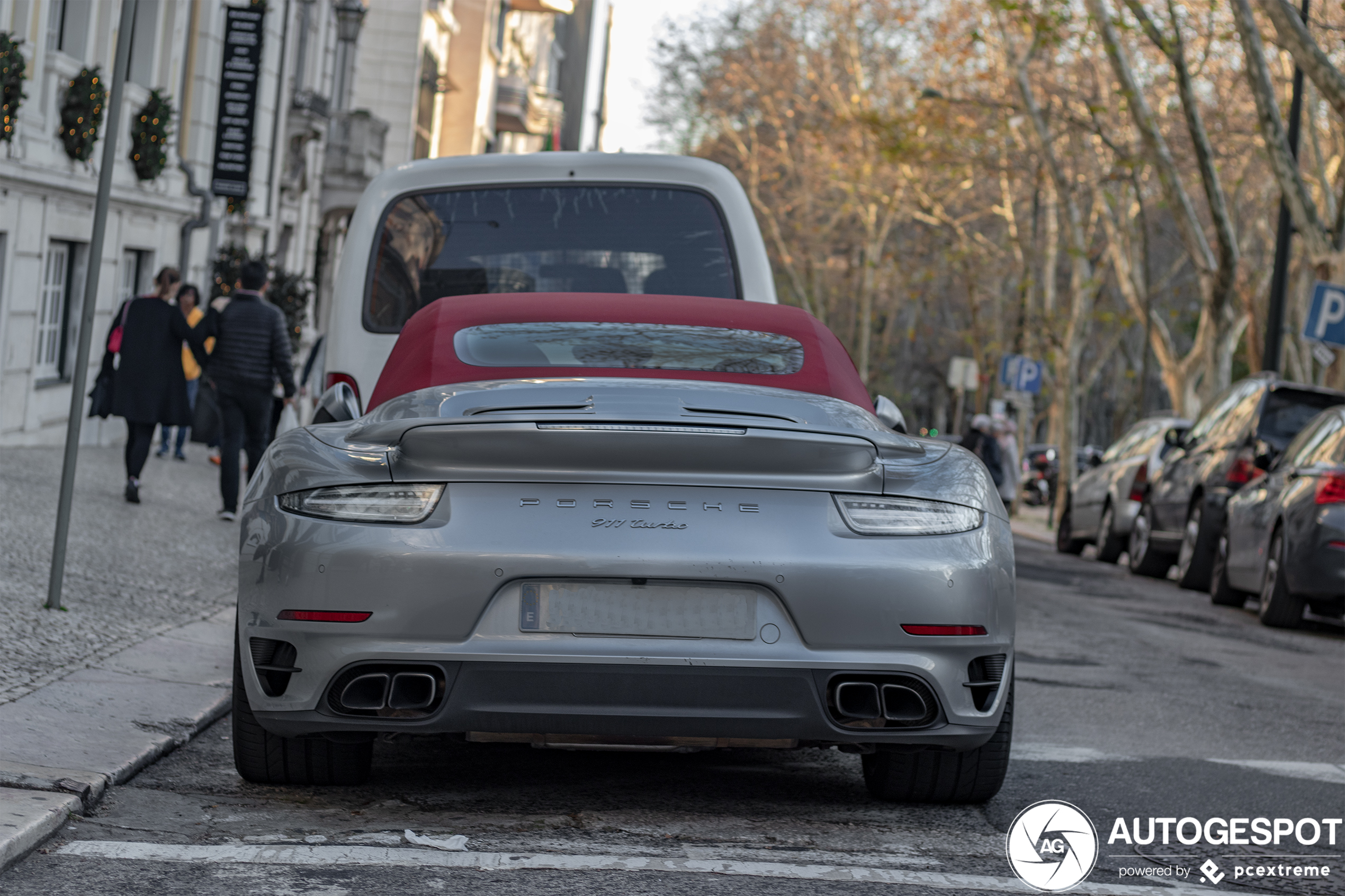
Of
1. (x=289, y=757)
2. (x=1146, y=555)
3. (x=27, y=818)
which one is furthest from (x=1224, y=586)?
(x=27, y=818)

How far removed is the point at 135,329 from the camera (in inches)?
558

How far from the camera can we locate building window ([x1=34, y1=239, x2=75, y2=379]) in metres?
19.5

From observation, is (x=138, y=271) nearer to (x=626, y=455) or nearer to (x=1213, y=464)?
(x=1213, y=464)

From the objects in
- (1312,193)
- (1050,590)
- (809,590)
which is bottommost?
(1050,590)

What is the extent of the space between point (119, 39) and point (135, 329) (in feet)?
22.0

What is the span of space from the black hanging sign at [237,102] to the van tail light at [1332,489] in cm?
1599

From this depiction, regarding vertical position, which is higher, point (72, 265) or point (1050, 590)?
point (72, 265)

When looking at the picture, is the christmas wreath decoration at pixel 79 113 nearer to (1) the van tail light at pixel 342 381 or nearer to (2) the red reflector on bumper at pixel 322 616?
(1) the van tail light at pixel 342 381

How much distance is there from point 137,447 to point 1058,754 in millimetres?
9443

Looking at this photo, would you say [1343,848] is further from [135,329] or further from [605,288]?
[135,329]

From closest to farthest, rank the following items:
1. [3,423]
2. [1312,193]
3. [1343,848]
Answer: [1343,848] < [3,423] < [1312,193]

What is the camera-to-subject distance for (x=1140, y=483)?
20.8m

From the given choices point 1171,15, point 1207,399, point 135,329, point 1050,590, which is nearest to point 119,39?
point 135,329

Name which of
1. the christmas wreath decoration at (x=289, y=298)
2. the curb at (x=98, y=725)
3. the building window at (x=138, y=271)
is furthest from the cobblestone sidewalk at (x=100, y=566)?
the christmas wreath decoration at (x=289, y=298)
